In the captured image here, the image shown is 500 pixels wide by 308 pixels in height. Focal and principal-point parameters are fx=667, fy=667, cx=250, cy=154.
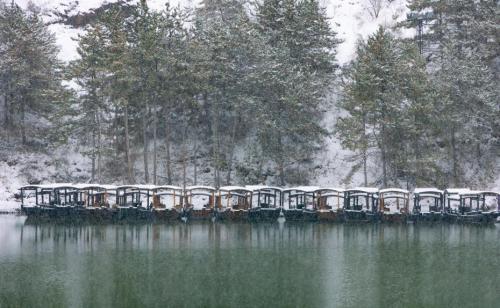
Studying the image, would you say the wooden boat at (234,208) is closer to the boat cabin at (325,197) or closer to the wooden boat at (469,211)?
the boat cabin at (325,197)

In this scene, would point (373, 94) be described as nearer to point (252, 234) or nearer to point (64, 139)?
point (252, 234)

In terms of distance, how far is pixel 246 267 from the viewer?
111 feet

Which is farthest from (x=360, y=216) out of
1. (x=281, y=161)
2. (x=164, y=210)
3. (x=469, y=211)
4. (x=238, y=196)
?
(x=164, y=210)

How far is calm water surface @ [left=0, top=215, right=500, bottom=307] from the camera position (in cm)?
Answer: 2706

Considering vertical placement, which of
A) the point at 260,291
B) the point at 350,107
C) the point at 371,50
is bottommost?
the point at 260,291

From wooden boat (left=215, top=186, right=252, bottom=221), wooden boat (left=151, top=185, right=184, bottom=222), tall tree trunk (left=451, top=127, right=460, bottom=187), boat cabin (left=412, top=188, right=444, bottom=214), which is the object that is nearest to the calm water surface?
wooden boat (left=151, top=185, right=184, bottom=222)

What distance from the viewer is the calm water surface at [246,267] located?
2706 centimetres

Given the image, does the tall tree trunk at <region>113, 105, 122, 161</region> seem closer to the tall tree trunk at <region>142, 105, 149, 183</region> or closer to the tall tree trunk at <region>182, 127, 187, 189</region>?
the tall tree trunk at <region>142, 105, 149, 183</region>

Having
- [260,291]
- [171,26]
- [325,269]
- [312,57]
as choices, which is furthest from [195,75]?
[260,291]

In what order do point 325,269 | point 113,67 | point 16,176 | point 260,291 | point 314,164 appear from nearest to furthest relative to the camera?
point 260,291, point 325,269, point 113,67, point 16,176, point 314,164

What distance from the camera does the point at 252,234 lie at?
48062 mm

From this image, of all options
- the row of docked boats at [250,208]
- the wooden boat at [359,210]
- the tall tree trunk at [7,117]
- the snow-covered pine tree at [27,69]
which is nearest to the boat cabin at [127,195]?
the row of docked boats at [250,208]

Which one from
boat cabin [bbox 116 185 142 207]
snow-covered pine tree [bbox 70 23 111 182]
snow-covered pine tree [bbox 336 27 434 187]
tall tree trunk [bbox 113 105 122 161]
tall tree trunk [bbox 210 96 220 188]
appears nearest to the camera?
boat cabin [bbox 116 185 142 207]

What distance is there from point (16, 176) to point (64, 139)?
6.57 m
